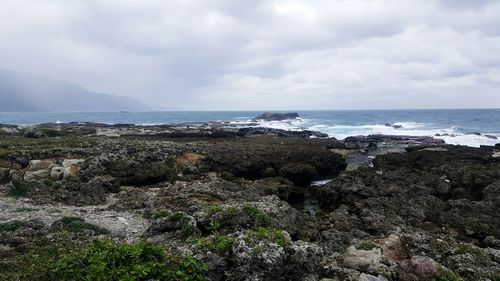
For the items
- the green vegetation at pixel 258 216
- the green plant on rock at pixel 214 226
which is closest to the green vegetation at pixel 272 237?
the green plant on rock at pixel 214 226

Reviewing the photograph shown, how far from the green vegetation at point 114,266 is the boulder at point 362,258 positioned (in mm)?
4517

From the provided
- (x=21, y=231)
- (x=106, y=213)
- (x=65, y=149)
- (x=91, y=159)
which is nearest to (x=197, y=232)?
(x=21, y=231)

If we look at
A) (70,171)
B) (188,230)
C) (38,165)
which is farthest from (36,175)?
(188,230)

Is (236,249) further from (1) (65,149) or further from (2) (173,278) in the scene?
(1) (65,149)

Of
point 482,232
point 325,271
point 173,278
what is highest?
point 173,278

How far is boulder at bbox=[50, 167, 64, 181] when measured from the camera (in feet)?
83.5

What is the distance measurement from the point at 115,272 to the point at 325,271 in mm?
5509

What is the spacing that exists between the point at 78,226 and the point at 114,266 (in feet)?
28.7

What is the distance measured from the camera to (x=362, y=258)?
1135 cm

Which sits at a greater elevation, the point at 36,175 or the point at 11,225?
the point at 36,175

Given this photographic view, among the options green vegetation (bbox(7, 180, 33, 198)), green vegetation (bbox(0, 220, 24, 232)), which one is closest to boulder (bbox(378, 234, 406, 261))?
green vegetation (bbox(0, 220, 24, 232))

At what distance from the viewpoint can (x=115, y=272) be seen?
781 cm

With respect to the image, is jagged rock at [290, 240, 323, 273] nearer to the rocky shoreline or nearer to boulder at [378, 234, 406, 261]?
the rocky shoreline

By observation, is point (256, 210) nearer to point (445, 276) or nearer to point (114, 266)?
point (445, 276)
